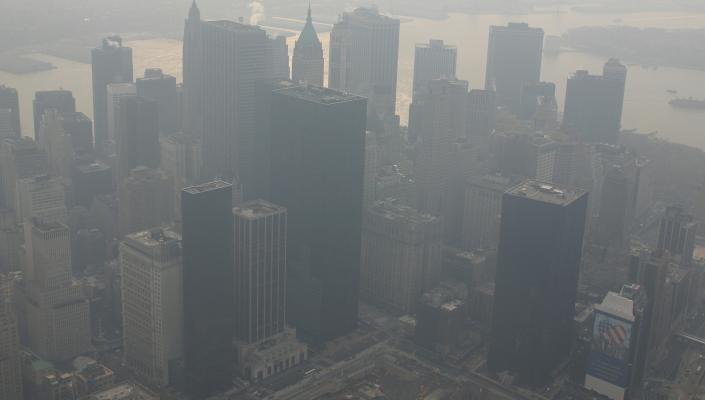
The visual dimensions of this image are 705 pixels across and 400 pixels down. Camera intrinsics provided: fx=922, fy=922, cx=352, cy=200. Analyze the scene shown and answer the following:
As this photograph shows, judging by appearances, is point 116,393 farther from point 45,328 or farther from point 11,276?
point 11,276

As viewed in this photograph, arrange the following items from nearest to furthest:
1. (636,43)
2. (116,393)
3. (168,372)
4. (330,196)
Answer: (116,393) < (168,372) < (330,196) < (636,43)

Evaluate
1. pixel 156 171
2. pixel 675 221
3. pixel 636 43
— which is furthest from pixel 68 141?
pixel 636 43

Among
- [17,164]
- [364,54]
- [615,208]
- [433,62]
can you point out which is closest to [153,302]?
[17,164]

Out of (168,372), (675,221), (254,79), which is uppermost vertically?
(254,79)

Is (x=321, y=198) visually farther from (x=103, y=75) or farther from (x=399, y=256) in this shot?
(x=103, y=75)

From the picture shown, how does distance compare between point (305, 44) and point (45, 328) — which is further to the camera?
point (305, 44)

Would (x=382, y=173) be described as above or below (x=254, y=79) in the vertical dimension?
below

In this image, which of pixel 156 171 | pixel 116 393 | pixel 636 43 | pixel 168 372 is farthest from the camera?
Answer: pixel 636 43
